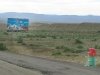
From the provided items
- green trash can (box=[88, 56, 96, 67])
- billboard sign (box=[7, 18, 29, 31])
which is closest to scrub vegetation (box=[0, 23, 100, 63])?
billboard sign (box=[7, 18, 29, 31])

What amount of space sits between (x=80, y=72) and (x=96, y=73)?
0.82 m

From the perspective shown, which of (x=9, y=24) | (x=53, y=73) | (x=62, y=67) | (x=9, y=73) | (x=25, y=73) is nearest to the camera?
(x=9, y=73)

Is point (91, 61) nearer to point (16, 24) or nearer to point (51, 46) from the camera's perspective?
point (51, 46)

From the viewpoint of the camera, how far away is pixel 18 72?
61.1ft

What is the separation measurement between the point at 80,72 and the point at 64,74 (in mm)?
883

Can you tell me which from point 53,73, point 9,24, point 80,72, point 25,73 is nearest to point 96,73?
point 80,72

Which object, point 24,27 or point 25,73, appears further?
point 24,27

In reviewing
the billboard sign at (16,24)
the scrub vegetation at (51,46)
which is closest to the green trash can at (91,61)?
the scrub vegetation at (51,46)

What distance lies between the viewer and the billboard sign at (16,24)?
52.1 m

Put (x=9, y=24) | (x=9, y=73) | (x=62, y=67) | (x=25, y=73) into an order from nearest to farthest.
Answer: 1. (x=9, y=73)
2. (x=25, y=73)
3. (x=62, y=67)
4. (x=9, y=24)

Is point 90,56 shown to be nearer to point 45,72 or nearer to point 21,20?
point 45,72

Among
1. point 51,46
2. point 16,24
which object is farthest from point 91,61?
point 16,24

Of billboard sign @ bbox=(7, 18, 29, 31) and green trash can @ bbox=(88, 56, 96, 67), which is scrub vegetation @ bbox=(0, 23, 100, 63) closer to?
billboard sign @ bbox=(7, 18, 29, 31)

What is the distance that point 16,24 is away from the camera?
52875 millimetres
